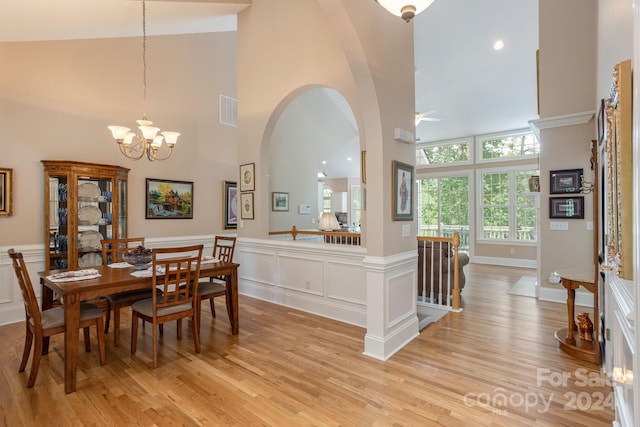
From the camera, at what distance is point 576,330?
3143mm

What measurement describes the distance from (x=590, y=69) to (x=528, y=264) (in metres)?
4.48

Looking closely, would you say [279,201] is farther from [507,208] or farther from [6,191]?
[507,208]

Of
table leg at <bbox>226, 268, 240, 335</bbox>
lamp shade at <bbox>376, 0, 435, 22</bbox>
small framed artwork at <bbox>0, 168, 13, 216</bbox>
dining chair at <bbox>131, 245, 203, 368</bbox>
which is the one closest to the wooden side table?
lamp shade at <bbox>376, 0, 435, 22</bbox>

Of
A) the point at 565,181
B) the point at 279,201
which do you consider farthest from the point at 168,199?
the point at 565,181

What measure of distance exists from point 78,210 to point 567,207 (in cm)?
658

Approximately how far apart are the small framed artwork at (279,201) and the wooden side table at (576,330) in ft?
17.2

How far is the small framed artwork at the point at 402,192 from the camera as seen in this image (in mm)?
3070

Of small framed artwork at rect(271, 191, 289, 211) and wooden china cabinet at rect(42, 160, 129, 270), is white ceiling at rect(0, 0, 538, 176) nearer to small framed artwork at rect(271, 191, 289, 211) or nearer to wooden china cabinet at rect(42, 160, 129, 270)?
wooden china cabinet at rect(42, 160, 129, 270)

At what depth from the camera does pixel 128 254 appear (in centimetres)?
310

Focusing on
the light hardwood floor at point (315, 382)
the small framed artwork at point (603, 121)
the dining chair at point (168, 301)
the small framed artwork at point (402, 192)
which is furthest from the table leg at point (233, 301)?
the small framed artwork at point (603, 121)

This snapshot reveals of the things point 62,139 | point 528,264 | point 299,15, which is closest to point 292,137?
point 299,15

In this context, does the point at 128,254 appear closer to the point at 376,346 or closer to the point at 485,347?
the point at 376,346

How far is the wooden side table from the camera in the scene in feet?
9.14

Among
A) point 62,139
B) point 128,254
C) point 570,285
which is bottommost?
point 570,285
